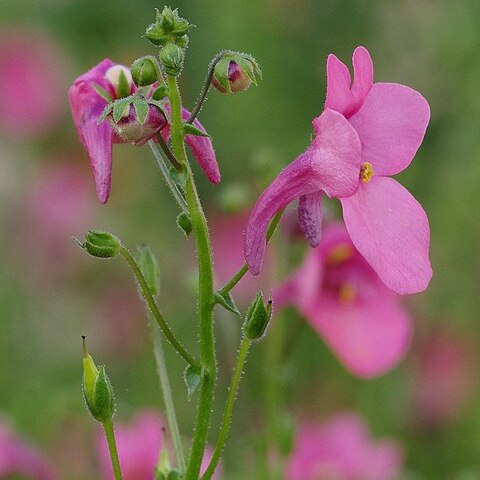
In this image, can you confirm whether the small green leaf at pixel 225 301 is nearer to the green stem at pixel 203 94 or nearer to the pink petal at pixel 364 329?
the green stem at pixel 203 94

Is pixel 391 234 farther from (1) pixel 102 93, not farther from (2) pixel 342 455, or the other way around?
(2) pixel 342 455

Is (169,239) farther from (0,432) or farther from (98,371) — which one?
(98,371)

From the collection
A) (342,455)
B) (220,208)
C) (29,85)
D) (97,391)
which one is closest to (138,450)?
(342,455)

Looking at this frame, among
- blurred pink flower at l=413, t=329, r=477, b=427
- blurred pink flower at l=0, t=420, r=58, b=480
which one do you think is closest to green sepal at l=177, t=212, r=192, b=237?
blurred pink flower at l=0, t=420, r=58, b=480

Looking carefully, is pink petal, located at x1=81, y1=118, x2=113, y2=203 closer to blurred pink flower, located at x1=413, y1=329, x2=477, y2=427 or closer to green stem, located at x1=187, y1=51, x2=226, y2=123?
green stem, located at x1=187, y1=51, x2=226, y2=123

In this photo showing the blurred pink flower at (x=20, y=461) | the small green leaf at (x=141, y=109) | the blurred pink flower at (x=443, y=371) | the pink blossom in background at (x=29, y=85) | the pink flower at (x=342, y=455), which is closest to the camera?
the small green leaf at (x=141, y=109)

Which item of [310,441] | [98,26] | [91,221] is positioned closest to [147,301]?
[310,441]

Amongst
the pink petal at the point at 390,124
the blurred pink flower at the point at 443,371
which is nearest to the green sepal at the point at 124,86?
the pink petal at the point at 390,124
